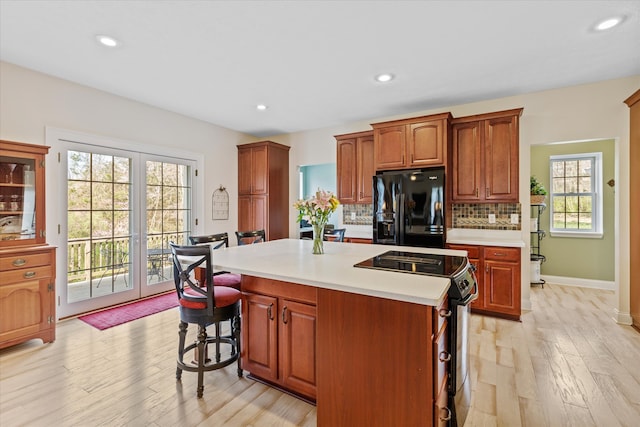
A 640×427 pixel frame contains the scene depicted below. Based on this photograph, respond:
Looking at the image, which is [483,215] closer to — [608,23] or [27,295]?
[608,23]

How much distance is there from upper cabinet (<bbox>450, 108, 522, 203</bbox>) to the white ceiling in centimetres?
38

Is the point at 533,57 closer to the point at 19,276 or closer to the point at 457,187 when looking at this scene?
the point at 457,187

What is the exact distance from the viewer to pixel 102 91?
11.9ft

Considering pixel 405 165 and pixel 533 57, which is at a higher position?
pixel 533 57

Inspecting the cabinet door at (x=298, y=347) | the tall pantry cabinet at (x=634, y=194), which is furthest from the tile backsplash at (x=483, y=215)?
the cabinet door at (x=298, y=347)

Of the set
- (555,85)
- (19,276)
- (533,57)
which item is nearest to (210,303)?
(19,276)

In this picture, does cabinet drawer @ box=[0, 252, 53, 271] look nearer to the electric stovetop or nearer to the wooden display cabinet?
the wooden display cabinet

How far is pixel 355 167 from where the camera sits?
4.68 meters

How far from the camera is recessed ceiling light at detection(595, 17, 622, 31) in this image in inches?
89.9

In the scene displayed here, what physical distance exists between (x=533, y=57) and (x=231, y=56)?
2855 millimetres

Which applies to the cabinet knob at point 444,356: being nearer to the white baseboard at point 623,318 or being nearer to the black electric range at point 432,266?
the black electric range at point 432,266

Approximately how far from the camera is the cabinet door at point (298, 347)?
1.84 meters

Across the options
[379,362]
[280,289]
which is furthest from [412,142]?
[379,362]

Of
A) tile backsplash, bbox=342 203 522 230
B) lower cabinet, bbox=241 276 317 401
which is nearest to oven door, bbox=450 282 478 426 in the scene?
lower cabinet, bbox=241 276 317 401
